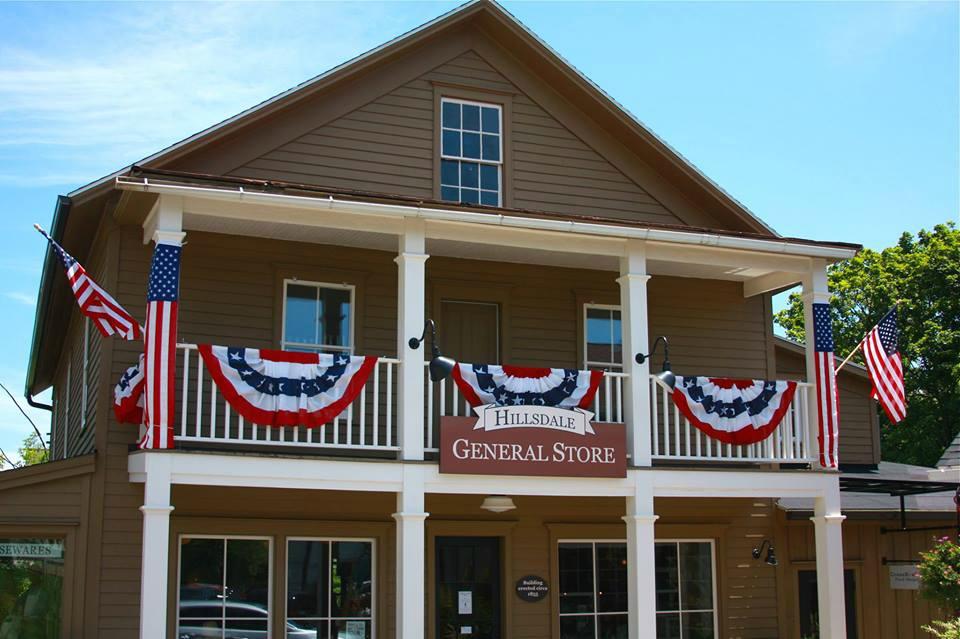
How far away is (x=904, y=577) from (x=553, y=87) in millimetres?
8836

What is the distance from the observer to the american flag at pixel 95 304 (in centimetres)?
1241

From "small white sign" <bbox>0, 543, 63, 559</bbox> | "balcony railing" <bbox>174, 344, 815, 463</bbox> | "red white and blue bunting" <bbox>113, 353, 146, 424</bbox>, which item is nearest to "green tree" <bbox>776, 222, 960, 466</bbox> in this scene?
"balcony railing" <bbox>174, 344, 815, 463</bbox>

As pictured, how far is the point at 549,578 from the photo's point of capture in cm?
1594

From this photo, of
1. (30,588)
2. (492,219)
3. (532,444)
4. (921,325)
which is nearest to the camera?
(30,588)

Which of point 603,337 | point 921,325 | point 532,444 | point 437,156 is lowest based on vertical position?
point 532,444

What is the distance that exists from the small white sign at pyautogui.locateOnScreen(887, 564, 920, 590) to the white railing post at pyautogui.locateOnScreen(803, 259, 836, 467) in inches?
127

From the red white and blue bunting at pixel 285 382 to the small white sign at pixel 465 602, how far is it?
3.79 meters

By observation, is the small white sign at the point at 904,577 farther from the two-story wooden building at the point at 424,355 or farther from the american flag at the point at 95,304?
the american flag at the point at 95,304

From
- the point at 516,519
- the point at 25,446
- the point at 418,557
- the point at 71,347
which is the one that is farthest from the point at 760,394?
the point at 25,446

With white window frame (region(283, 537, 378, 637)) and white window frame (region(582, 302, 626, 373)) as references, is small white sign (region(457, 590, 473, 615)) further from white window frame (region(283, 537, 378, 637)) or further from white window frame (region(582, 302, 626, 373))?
white window frame (region(582, 302, 626, 373))

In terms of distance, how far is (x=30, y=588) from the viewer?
13.4 meters

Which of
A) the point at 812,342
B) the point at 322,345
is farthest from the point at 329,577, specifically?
the point at 812,342

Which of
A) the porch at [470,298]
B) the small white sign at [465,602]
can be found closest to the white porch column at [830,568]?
the porch at [470,298]

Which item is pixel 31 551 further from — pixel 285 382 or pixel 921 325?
pixel 921 325
